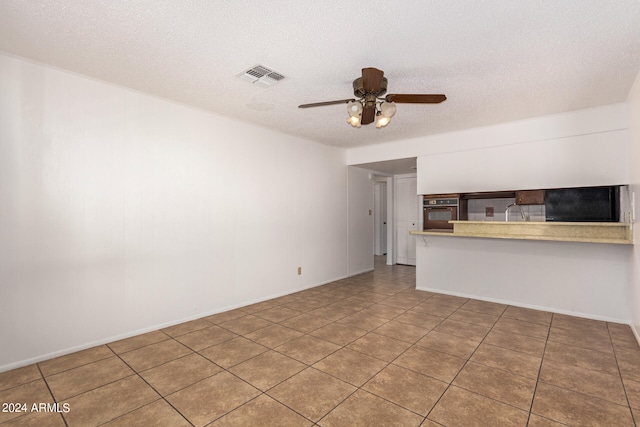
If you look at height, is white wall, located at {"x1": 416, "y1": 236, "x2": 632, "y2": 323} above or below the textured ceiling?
below

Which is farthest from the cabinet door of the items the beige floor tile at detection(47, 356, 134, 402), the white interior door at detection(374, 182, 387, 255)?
the white interior door at detection(374, 182, 387, 255)

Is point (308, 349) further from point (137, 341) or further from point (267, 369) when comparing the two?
point (137, 341)

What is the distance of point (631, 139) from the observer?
132 inches

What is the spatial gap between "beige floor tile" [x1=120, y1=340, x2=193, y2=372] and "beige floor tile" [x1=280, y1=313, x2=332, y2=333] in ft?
3.79

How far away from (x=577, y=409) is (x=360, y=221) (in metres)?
4.82

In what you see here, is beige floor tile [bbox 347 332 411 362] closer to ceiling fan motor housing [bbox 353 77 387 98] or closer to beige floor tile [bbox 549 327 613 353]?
beige floor tile [bbox 549 327 613 353]

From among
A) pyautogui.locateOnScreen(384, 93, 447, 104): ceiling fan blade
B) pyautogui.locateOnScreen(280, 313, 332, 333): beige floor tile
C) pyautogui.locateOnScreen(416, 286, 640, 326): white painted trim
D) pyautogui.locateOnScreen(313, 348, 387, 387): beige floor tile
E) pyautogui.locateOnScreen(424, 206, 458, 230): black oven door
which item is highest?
pyautogui.locateOnScreen(384, 93, 447, 104): ceiling fan blade

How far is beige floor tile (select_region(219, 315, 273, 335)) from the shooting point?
3.45m

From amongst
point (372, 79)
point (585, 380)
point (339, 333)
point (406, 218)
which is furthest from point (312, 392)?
point (406, 218)

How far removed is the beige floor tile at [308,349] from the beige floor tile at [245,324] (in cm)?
60

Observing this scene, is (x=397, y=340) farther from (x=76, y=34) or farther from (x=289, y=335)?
(x=76, y=34)

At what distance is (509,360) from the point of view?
2715 millimetres

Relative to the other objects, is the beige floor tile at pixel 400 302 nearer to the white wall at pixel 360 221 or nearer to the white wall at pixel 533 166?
the white wall at pixel 360 221

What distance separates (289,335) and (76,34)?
3.27m
